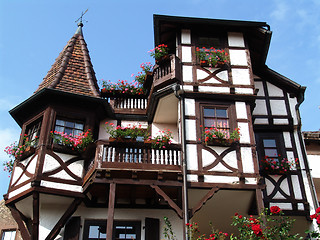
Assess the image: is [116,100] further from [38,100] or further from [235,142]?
[235,142]

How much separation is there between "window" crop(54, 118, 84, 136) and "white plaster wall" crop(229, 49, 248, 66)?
5.60 metres

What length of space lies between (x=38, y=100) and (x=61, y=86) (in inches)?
35.7

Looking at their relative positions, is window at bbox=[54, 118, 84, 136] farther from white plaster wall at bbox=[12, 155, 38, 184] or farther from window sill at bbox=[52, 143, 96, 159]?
white plaster wall at bbox=[12, 155, 38, 184]

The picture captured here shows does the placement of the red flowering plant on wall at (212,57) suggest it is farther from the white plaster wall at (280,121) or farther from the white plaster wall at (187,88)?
the white plaster wall at (280,121)

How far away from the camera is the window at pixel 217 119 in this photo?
12.9m

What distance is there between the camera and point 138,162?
12.0 metres

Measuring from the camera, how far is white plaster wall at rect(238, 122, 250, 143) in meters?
12.8

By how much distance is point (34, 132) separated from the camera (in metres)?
13.9

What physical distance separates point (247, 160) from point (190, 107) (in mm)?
2393

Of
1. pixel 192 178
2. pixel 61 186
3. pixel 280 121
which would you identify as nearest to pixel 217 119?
pixel 192 178

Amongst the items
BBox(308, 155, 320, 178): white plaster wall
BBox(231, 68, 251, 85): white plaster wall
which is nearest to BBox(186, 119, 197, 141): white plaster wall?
BBox(231, 68, 251, 85): white plaster wall

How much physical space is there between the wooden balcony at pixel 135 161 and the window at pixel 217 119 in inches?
51.7

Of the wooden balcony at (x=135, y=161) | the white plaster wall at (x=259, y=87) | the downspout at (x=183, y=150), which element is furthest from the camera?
the white plaster wall at (x=259, y=87)

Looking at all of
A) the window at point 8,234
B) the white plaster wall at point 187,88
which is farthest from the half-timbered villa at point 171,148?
the window at point 8,234
